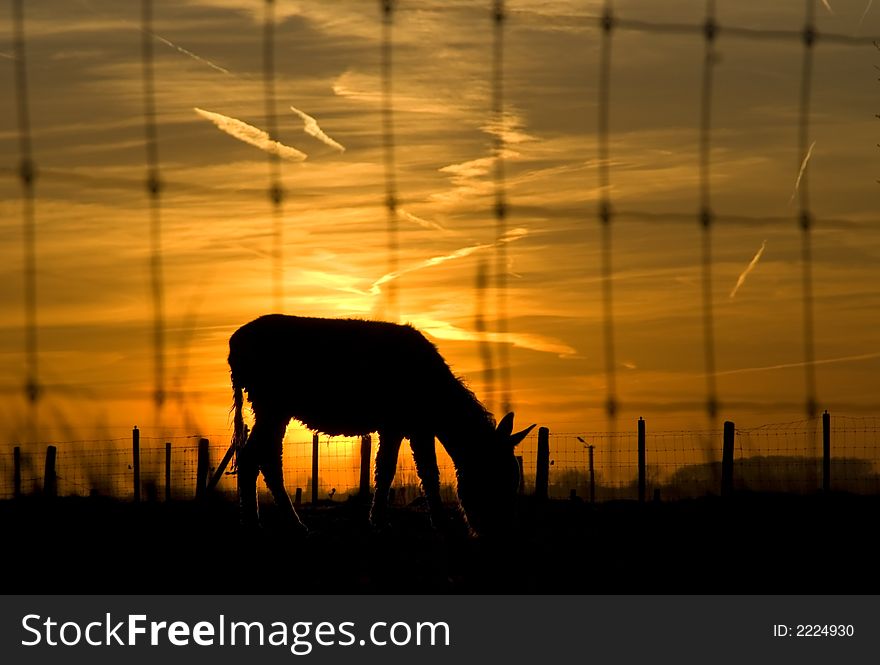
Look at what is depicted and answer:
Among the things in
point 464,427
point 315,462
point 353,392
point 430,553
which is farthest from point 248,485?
point 315,462

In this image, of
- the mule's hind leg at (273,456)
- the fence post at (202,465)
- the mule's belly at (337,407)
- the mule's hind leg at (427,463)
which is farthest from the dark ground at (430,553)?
the fence post at (202,465)

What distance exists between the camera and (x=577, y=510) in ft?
57.0

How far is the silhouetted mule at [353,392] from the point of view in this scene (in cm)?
1433

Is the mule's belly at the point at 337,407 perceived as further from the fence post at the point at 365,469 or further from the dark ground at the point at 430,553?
the fence post at the point at 365,469

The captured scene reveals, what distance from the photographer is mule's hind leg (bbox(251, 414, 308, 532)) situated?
1416 cm

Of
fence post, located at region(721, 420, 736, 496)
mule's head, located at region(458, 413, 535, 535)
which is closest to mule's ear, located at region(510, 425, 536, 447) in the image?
mule's head, located at region(458, 413, 535, 535)

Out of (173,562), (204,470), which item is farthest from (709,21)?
(204,470)

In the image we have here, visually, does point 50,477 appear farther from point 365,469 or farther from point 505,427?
point 505,427

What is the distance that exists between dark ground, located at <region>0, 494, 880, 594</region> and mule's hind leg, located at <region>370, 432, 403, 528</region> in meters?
0.23

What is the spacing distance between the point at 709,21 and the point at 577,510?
5.72 m

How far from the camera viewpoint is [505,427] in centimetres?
1399

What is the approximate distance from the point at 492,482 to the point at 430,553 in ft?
4.53

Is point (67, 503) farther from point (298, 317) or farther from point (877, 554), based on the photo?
point (877, 554)

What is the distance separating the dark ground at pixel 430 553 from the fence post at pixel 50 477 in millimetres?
1596
